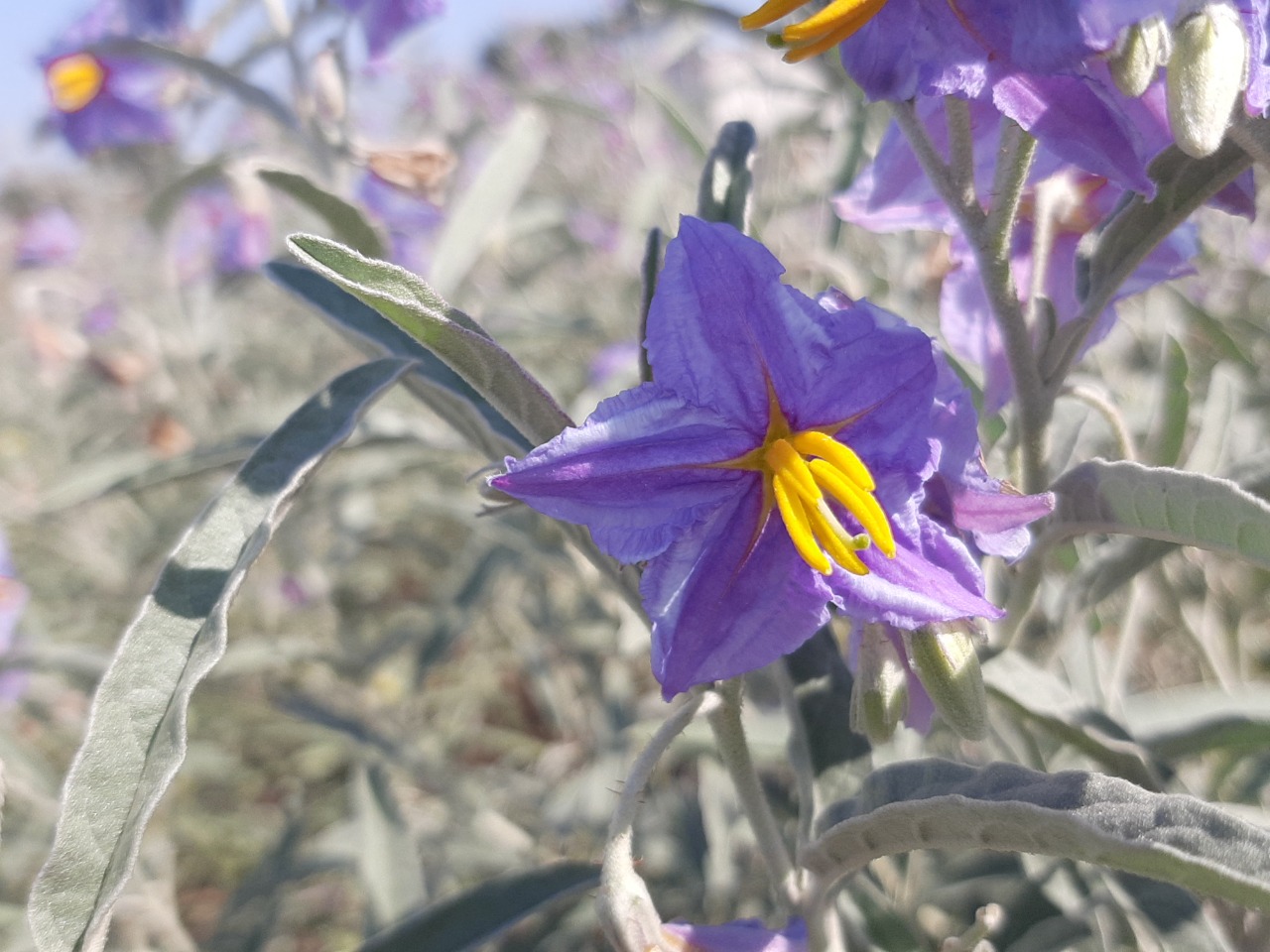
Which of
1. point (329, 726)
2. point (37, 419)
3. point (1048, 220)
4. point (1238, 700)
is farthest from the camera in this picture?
point (37, 419)

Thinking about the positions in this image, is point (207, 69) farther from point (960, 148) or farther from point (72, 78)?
point (960, 148)

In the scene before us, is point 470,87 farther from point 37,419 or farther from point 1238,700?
point 1238,700

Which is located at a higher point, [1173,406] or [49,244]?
[1173,406]

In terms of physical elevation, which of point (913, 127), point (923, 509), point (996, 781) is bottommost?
point (996, 781)

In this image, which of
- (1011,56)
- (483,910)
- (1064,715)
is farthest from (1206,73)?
(483,910)

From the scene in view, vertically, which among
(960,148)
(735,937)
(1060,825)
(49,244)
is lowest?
(49,244)

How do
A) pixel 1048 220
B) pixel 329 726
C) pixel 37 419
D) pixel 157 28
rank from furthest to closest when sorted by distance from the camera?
pixel 37 419, pixel 157 28, pixel 329 726, pixel 1048 220

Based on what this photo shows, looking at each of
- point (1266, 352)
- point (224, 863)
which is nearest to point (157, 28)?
point (224, 863)

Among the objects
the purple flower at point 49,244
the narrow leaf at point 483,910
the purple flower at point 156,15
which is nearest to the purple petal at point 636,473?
the narrow leaf at point 483,910
